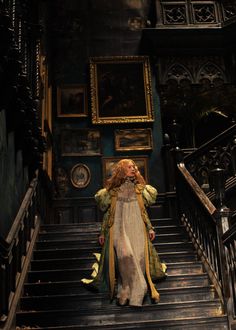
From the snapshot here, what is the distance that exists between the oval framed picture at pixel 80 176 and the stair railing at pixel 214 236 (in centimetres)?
377

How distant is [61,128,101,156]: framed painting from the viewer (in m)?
11.1

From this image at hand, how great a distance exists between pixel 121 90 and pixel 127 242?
22.4 feet

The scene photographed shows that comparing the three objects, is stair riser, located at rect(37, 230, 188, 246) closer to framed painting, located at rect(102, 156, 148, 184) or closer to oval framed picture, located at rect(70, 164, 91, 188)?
oval framed picture, located at rect(70, 164, 91, 188)

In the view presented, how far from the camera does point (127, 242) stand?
17.8 feet

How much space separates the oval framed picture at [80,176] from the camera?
11.0m

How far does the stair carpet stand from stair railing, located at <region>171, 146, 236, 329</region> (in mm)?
141

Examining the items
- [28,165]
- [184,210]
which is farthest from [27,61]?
[184,210]

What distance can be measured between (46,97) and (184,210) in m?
4.29

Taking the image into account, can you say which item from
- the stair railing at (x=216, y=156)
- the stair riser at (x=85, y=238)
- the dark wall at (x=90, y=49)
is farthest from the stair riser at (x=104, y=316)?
the dark wall at (x=90, y=49)

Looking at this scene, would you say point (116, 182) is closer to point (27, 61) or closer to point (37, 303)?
point (37, 303)

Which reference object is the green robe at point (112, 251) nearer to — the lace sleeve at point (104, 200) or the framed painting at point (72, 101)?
the lace sleeve at point (104, 200)

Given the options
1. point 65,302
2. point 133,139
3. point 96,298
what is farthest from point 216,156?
point 65,302

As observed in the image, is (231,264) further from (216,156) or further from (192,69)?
(192,69)

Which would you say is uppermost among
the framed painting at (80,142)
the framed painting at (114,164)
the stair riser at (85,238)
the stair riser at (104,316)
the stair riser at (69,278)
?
the framed painting at (80,142)
